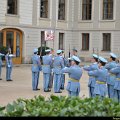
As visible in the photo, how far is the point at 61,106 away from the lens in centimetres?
586

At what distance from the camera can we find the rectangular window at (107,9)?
42156 millimetres

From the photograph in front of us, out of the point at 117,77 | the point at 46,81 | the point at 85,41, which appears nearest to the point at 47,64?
the point at 46,81

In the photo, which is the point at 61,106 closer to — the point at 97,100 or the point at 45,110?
the point at 45,110

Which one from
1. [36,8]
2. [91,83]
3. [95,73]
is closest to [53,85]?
[91,83]

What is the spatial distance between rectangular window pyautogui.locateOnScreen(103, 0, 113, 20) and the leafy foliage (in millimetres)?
36380

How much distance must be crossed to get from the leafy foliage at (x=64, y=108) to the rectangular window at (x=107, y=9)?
119 ft

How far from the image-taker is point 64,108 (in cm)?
560

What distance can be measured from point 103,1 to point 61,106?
37.3 m

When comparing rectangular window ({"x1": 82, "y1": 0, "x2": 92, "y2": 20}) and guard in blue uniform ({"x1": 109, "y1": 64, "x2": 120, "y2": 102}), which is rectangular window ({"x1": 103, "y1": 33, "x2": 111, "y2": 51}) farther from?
guard in blue uniform ({"x1": 109, "y1": 64, "x2": 120, "y2": 102})

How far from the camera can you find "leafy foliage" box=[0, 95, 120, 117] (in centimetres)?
541

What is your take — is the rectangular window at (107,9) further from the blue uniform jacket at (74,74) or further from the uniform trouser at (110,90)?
the blue uniform jacket at (74,74)

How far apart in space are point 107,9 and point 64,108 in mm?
37331

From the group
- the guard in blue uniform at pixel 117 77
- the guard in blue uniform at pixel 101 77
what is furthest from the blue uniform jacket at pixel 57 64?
the guard in blue uniform at pixel 101 77

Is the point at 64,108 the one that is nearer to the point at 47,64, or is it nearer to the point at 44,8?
the point at 47,64
